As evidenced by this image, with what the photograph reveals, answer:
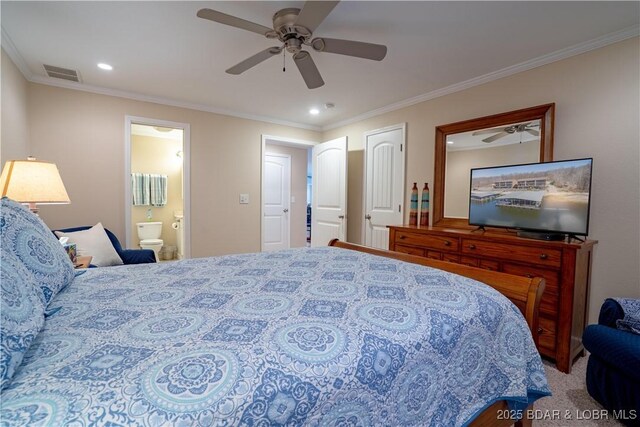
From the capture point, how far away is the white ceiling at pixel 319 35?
1.82 metres

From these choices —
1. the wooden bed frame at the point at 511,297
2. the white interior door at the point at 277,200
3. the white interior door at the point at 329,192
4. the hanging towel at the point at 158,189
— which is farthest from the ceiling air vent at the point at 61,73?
the wooden bed frame at the point at 511,297

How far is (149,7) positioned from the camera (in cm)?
181

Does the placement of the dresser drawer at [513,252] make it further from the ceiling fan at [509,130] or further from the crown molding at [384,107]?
the crown molding at [384,107]

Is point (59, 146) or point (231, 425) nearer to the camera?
point (231, 425)

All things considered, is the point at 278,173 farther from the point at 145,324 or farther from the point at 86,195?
the point at 145,324

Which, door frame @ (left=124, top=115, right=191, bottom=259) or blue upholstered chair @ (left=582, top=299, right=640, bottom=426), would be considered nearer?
blue upholstered chair @ (left=582, top=299, right=640, bottom=426)

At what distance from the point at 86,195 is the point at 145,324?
3121 mm

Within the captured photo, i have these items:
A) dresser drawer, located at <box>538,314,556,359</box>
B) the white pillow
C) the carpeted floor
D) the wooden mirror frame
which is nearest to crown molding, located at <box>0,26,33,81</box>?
the white pillow

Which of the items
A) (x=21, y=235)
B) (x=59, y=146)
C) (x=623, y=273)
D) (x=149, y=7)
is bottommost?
(x=623, y=273)

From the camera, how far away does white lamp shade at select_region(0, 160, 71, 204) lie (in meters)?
1.82

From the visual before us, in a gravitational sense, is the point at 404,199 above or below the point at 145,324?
above

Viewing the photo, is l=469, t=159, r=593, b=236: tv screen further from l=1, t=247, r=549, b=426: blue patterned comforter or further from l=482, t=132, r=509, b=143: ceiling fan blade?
l=1, t=247, r=549, b=426: blue patterned comforter

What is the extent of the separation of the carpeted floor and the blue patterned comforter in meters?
0.74

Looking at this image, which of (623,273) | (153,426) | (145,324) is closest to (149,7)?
(145,324)
